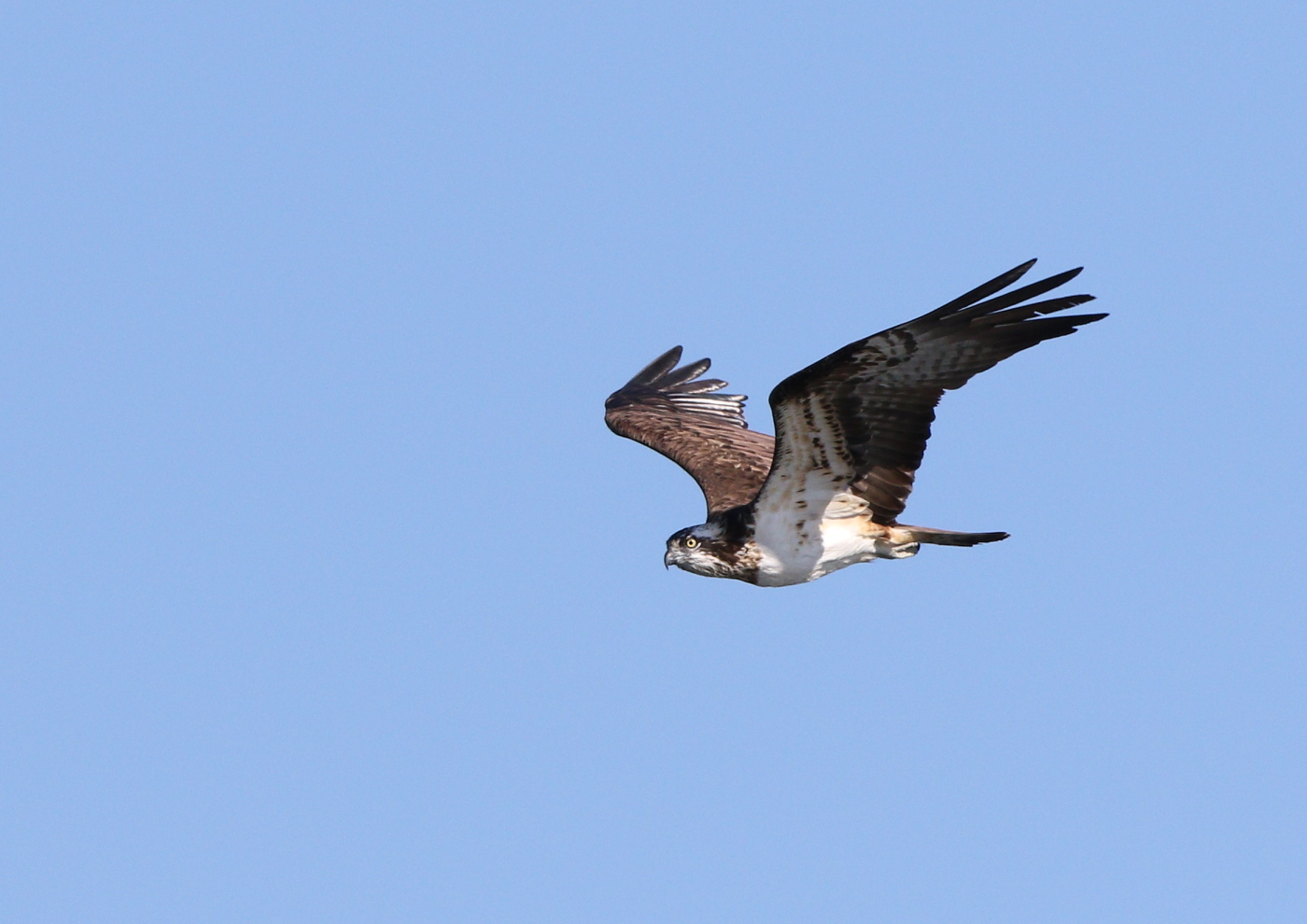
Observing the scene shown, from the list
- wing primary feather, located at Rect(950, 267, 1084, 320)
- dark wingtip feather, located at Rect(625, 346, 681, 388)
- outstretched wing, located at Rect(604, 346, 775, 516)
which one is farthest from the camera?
dark wingtip feather, located at Rect(625, 346, 681, 388)

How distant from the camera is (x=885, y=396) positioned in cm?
1017

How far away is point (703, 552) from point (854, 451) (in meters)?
1.46

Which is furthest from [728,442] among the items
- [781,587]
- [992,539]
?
[992,539]

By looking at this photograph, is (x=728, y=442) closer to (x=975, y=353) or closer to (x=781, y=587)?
(x=781, y=587)

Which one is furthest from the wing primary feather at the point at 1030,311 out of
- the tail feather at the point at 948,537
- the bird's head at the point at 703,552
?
the bird's head at the point at 703,552

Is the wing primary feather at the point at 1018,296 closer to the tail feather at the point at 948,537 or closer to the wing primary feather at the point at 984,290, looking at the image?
the wing primary feather at the point at 984,290

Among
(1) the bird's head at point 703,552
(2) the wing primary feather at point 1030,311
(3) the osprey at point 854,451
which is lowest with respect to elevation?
(1) the bird's head at point 703,552

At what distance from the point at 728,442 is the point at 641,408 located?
1.28m

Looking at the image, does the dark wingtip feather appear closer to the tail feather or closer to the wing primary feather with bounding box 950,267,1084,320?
the tail feather

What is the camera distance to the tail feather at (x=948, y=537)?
10.9 meters

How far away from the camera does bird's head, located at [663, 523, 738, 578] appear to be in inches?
447

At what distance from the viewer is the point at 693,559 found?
11.4 meters

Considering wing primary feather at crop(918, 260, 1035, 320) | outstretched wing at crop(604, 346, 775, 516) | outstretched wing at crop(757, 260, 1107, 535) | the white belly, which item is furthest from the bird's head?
wing primary feather at crop(918, 260, 1035, 320)

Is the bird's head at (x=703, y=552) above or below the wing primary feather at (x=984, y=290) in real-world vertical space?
below
